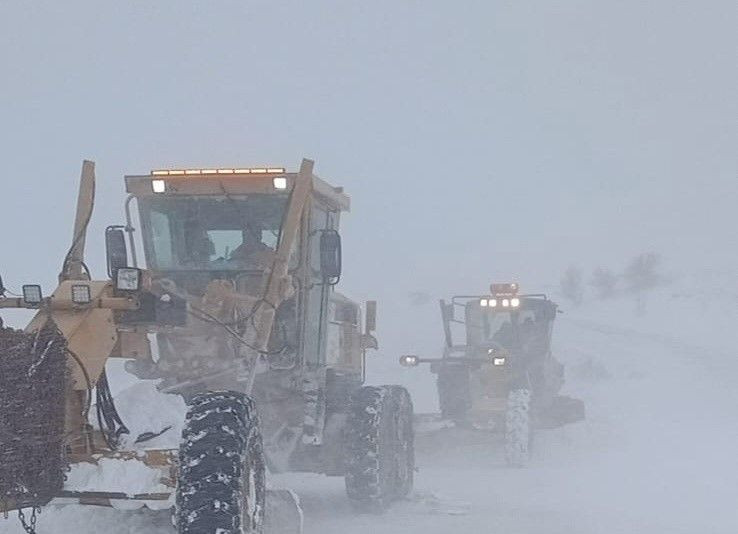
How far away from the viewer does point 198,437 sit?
5328mm

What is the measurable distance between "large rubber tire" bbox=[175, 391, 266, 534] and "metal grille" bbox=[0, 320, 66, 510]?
2.07 ft

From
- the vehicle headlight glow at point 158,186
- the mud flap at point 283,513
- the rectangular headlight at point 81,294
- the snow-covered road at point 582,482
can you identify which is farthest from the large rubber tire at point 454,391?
the rectangular headlight at point 81,294

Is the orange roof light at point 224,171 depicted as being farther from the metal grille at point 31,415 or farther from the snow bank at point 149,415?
the metal grille at point 31,415

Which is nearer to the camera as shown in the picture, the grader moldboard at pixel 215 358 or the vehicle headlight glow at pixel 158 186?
the grader moldboard at pixel 215 358

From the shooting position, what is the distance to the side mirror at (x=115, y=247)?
8500 millimetres

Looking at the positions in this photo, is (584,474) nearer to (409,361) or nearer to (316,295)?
(409,361)

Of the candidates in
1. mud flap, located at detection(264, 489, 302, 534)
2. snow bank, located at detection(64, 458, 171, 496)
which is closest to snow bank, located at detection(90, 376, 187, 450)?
snow bank, located at detection(64, 458, 171, 496)

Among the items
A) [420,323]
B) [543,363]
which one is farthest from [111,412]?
[420,323]

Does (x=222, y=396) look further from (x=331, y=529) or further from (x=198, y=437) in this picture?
(x=331, y=529)

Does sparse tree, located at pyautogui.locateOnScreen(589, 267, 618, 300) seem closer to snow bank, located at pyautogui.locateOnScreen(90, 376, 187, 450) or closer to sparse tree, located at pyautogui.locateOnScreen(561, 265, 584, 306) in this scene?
sparse tree, located at pyautogui.locateOnScreen(561, 265, 584, 306)

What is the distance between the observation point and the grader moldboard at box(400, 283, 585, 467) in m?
13.7

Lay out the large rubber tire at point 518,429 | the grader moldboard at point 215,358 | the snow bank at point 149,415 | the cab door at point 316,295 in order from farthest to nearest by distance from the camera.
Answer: the large rubber tire at point 518,429 < the cab door at point 316,295 < the snow bank at point 149,415 < the grader moldboard at point 215,358

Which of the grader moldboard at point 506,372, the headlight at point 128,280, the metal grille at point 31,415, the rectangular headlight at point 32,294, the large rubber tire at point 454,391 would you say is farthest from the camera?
the large rubber tire at point 454,391

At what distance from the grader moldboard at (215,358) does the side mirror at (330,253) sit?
0.04ft
